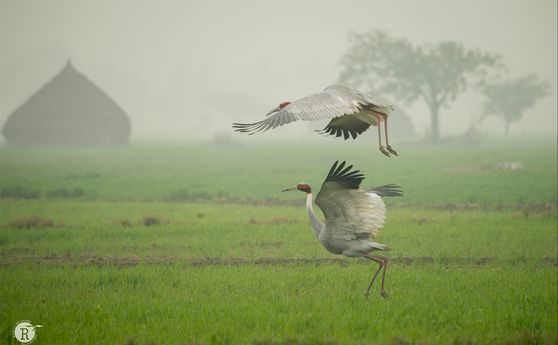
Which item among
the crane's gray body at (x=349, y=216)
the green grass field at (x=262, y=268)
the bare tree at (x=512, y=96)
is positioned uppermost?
the bare tree at (x=512, y=96)

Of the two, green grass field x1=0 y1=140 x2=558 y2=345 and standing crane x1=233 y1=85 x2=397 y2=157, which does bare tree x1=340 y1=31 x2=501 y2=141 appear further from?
standing crane x1=233 y1=85 x2=397 y2=157

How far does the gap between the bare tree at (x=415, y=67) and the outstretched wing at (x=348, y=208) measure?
52.6 meters

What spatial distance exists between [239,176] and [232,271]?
59.2ft

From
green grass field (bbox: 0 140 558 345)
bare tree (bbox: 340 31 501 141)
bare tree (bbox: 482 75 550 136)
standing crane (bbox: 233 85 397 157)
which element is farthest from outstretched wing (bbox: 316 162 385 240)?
bare tree (bbox: 482 75 550 136)

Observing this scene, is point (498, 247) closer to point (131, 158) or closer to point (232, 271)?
point (232, 271)

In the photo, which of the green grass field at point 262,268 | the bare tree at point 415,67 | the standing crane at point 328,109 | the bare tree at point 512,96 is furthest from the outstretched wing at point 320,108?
the bare tree at point 512,96

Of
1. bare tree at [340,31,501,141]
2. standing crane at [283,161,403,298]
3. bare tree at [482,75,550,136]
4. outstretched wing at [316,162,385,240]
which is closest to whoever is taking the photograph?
outstretched wing at [316,162,385,240]

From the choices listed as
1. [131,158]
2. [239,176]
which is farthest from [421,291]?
[131,158]

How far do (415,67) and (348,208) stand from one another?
60.3 meters

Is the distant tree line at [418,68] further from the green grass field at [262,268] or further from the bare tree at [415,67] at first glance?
the green grass field at [262,268]

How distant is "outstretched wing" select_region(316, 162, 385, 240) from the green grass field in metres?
1.02

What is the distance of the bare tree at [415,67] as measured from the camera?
212 ft

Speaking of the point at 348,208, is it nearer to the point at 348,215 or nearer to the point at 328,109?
the point at 348,215

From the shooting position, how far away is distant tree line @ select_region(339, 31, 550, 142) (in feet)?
212
